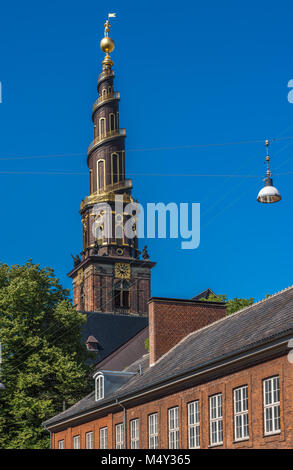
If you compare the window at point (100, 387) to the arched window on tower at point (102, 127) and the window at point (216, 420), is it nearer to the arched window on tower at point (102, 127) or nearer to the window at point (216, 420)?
the window at point (216, 420)

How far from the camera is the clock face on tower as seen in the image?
102875 mm

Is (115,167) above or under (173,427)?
above

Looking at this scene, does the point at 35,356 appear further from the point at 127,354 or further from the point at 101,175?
the point at 101,175

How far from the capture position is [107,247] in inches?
4048

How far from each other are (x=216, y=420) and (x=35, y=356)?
63.8 ft

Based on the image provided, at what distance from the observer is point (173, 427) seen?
33.9 m

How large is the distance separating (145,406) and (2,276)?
742 inches

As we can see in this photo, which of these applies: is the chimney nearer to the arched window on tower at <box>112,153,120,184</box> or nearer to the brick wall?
the brick wall

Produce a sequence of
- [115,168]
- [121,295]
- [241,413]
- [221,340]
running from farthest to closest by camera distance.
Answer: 1. [121,295]
2. [115,168]
3. [221,340]
4. [241,413]

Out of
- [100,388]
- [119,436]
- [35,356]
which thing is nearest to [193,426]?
[119,436]

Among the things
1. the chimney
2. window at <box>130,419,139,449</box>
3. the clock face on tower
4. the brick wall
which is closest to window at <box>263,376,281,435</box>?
the brick wall

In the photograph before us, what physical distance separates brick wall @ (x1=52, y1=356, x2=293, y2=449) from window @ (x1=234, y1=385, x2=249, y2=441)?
0.60ft

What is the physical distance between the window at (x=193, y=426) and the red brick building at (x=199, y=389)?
0.11 ft
